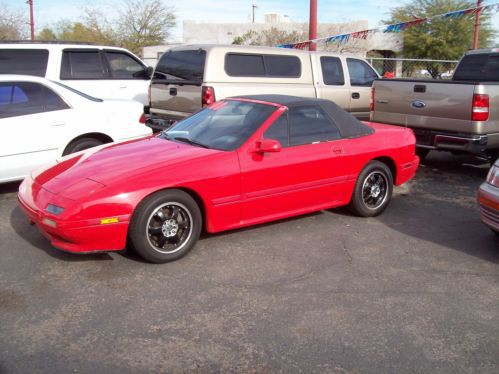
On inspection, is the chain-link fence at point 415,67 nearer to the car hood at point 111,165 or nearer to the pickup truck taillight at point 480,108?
the pickup truck taillight at point 480,108

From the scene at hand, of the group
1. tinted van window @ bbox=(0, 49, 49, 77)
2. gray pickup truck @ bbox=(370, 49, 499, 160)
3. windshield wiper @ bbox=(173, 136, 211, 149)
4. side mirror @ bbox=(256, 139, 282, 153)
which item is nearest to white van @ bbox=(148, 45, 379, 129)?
gray pickup truck @ bbox=(370, 49, 499, 160)

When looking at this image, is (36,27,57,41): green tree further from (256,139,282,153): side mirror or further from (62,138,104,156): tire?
(256,139,282,153): side mirror

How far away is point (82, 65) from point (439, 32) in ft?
74.0

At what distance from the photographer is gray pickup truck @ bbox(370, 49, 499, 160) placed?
7246 millimetres

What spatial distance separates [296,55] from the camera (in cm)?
945

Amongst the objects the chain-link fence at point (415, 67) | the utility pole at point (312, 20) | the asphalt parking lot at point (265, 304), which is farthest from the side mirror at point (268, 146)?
the chain-link fence at point (415, 67)

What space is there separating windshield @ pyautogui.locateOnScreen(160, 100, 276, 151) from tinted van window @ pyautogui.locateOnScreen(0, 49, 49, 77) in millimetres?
4590

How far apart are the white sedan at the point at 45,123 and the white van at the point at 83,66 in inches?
99.1

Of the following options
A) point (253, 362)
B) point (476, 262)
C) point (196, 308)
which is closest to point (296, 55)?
point (476, 262)

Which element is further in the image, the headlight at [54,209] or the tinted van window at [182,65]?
the tinted van window at [182,65]

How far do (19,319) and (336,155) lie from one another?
11.2 feet

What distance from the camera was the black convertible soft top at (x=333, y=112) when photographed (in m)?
5.41

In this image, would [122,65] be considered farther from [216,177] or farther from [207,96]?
[216,177]

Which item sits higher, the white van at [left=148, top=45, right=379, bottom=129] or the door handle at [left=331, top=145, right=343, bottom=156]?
the white van at [left=148, top=45, right=379, bottom=129]
